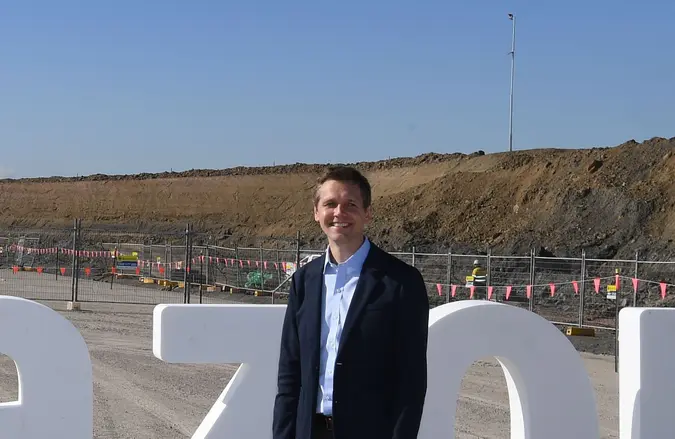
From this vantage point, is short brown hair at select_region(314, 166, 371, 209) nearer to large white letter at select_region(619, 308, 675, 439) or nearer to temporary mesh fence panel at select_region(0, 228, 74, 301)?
large white letter at select_region(619, 308, 675, 439)

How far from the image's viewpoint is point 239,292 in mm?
26859

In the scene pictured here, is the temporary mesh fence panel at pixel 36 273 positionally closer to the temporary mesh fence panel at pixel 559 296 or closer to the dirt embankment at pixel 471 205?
the dirt embankment at pixel 471 205

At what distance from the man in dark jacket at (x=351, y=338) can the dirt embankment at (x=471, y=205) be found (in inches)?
935

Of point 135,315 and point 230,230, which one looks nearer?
point 135,315

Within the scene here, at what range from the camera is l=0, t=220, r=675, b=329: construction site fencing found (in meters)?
20.2

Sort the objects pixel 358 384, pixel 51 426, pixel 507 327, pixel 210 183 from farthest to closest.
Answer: pixel 210 183 → pixel 507 327 → pixel 51 426 → pixel 358 384

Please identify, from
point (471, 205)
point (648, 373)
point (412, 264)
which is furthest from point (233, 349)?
point (471, 205)

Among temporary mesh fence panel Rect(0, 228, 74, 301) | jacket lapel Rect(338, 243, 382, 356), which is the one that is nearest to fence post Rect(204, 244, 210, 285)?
temporary mesh fence panel Rect(0, 228, 74, 301)

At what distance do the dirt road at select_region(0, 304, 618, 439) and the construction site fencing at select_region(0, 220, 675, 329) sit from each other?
4766 millimetres

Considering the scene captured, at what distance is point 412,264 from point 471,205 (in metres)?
15.3

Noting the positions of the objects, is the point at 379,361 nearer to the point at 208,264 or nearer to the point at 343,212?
the point at 343,212

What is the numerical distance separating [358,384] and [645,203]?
28334 millimetres

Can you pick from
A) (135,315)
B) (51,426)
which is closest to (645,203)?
(135,315)

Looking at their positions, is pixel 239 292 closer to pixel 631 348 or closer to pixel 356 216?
pixel 631 348
